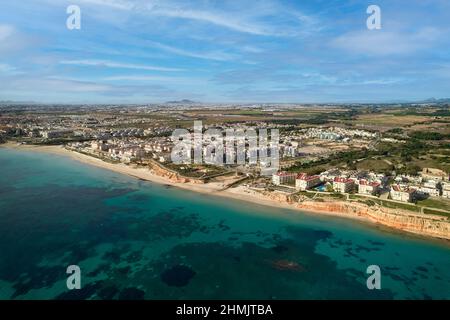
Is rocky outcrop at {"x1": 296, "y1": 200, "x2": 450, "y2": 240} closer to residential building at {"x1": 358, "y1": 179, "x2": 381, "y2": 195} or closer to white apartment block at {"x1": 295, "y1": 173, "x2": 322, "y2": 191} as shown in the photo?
white apartment block at {"x1": 295, "y1": 173, "x2": 322, "y2": 191}

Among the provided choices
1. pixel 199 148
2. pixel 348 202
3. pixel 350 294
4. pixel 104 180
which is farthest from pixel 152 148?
pixel 350 294

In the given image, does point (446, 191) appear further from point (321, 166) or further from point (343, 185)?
point (321, 166)

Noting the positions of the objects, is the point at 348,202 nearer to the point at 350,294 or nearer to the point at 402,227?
the point at 402,227

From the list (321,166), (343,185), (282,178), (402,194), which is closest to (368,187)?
(343,185)

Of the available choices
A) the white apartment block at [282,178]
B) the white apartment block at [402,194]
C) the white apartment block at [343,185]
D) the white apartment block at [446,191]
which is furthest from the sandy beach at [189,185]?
the white apartment block at [446,191]

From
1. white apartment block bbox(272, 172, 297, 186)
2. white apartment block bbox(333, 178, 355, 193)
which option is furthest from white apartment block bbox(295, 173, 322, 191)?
white apartment block bbox(333, 178, 355, 193)
